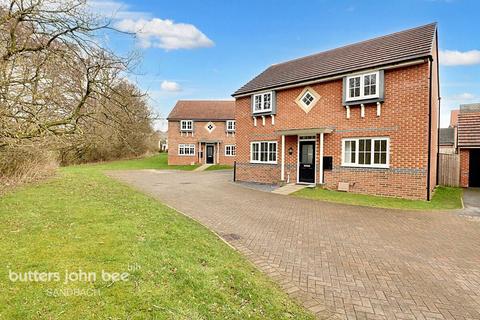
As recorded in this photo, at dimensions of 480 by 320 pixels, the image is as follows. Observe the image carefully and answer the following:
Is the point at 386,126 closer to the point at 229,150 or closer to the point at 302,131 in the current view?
the point at 302,131

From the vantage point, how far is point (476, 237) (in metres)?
7.00

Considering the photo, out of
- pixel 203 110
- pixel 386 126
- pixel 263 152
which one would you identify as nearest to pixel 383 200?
pixel 386 126

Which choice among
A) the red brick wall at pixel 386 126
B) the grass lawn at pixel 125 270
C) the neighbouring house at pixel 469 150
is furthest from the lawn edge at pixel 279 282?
the neighbouring house at pixel 469 150

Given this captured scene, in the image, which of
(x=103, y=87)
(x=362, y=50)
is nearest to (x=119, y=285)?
(x=103, y=87)

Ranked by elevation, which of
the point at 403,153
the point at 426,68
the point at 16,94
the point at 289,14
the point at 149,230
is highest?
the point at 289,14

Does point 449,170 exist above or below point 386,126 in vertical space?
below

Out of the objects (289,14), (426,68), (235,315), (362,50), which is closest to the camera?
(235,315)

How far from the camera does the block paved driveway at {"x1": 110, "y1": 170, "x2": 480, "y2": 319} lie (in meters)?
3.92

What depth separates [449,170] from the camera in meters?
17.7

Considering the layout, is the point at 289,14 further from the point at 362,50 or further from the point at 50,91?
the point at 50,91

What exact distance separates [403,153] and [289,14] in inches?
340

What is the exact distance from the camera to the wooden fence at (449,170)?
17.3m

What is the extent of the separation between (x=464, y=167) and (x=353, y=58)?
32.6ft

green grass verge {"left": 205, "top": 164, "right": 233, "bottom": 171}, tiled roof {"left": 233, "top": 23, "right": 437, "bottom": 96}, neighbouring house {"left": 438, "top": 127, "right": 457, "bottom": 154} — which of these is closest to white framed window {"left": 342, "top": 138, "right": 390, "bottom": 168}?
tiled roof {"left": 233, "top": 23, "right": 437, "bottom": 96}
